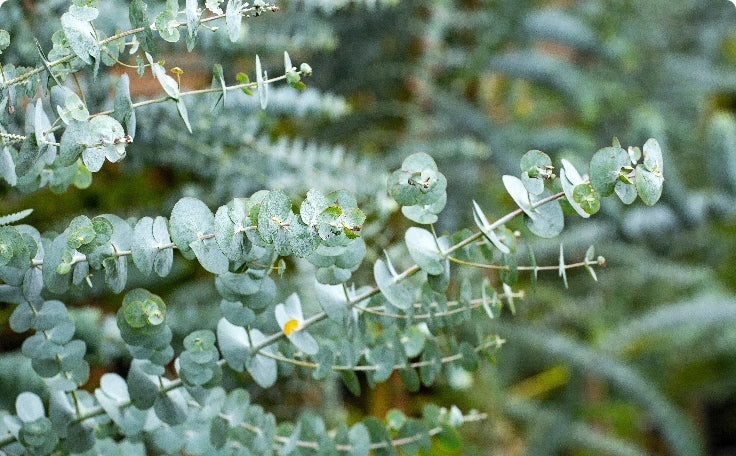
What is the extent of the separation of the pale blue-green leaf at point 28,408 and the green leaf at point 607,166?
0.78ft

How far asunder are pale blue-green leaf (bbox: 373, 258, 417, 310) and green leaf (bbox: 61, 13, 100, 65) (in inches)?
4.9

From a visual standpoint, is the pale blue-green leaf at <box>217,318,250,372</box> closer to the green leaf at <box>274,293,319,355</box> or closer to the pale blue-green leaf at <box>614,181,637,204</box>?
the green leaf at <box>274,293,319,355</box>

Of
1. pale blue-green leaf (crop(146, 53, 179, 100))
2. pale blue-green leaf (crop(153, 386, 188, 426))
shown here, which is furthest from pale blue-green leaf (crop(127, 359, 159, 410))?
pale blue-green leaf (crop(146, 53, 179, 100))

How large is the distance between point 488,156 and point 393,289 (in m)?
0.57

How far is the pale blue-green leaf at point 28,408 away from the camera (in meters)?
0.30

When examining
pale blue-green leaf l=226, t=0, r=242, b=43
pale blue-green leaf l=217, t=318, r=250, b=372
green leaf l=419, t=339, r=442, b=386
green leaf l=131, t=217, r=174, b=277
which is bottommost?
green leaf l=419, t=339, r=442, b=386

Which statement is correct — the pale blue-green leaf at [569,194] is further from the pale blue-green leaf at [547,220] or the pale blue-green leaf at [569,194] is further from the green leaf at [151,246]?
the green leaf at [151,246]

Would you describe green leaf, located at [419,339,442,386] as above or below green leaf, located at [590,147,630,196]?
below

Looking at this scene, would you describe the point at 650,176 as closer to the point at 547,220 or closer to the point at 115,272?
the point at 547,220

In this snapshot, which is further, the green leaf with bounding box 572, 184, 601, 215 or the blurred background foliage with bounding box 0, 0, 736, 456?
the blurred background foliage with bounding box 0, 0, 736, 456

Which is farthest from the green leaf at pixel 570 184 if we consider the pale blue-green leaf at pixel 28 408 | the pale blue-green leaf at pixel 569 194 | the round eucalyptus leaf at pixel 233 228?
the pale blue-green leaf at pixel 28 408

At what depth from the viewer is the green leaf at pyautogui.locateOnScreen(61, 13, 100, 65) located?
0.25 meters

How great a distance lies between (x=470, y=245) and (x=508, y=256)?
0.02m

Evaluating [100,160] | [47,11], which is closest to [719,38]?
[47,11]
